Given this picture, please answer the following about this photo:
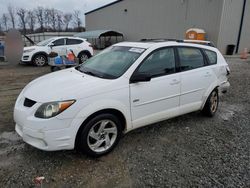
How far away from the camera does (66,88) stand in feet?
9.57

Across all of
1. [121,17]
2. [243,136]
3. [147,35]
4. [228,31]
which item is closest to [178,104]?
[243,136]

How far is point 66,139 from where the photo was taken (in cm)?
275

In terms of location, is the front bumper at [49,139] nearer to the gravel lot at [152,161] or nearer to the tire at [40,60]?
the gravel lot at [152,161]

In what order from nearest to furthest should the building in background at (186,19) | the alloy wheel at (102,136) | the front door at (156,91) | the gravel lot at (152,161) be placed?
the gravel lot at (152,161), the alloy wheel at (102,136), the front door at (156,91), the building in background at (186,19)

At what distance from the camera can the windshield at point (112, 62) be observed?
334 centimetres

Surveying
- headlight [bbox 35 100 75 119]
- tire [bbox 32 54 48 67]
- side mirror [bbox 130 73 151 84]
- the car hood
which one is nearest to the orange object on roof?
tire [bbox 32 54 48 67]

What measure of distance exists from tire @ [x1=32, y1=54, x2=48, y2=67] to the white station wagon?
8.26 metres

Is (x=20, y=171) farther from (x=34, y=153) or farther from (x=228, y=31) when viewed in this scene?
(x=228, y=31)

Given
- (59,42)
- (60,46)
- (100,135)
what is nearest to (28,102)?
(100,135)

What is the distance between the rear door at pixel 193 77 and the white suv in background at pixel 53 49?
898 centimetres

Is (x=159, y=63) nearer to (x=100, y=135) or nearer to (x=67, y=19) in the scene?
(x=100, y=135)

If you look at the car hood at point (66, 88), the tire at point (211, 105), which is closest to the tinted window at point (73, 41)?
the car hood at point (66, 88)

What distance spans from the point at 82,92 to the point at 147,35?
70.9 feet

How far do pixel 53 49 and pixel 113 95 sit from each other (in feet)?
31.8
